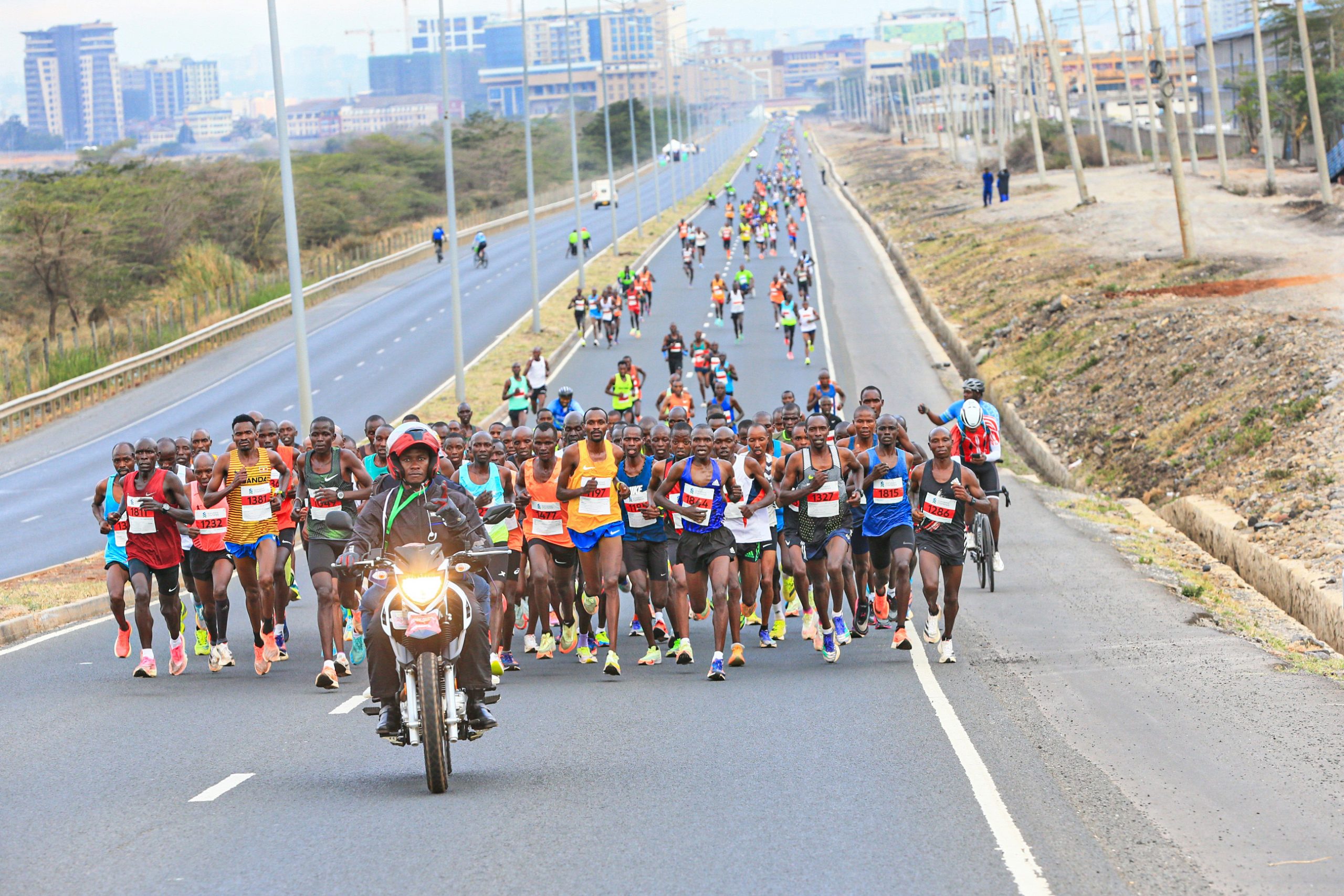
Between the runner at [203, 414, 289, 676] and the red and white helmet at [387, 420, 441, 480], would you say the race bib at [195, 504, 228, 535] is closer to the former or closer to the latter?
the runner at [203, 414, 289, 676]

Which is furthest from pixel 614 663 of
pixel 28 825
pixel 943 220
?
pixel 943 220

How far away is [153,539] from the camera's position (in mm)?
13391

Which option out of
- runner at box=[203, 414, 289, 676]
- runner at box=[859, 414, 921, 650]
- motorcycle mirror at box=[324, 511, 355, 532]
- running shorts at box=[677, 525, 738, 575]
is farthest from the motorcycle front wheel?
runner at box=[859, 414, 921, 650]

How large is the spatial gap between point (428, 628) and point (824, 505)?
5.79 meters

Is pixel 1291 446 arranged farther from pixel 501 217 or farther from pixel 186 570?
pixel 501 217

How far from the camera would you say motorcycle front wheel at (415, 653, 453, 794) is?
845 cm

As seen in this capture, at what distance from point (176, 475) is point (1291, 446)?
16.5 metres

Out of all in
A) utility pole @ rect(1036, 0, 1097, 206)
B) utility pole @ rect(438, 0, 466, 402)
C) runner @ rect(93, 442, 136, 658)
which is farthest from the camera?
utility pole @ rect(1036, 0, 1097, 206)

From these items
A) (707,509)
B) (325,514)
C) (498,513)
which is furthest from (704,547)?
(498,513)

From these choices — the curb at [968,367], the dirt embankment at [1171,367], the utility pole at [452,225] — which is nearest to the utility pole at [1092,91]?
the curb at [968,367]

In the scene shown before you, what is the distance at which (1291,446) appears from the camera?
77.8 ft

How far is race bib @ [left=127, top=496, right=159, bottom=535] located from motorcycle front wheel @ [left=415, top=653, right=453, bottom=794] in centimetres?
531

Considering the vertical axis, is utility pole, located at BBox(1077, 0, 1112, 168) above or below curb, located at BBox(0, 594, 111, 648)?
above

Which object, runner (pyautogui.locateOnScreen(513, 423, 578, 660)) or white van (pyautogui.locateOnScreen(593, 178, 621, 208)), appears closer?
runner (pyautogui.locateOnScreen(513, 423, 578, 660))
